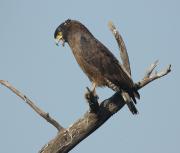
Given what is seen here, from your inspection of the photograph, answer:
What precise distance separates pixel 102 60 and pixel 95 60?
0.12 metres

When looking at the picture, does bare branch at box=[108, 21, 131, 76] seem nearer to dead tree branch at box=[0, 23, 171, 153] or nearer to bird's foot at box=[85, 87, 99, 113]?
dead tree branch at box=[0, 23, 171, 153]

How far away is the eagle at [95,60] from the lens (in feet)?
23.8

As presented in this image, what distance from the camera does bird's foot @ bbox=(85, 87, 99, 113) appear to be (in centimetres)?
608

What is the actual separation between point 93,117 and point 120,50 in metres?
1.51

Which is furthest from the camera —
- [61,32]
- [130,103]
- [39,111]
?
[61,32]

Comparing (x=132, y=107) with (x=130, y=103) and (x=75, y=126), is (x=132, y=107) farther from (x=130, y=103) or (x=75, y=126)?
(x=75, y=126)

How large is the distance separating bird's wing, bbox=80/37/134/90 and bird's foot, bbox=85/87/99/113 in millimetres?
1069

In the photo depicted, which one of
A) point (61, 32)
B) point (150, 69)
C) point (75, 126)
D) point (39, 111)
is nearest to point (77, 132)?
point (75, 126)

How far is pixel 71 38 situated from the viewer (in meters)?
8.48

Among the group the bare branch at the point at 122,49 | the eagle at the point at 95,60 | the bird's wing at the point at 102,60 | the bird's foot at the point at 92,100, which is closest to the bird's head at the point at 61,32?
the eagle at the point at 95,60

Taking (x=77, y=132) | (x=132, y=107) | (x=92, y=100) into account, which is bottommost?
(x=132, y=107)

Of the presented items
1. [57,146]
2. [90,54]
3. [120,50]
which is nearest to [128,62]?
[120,50]

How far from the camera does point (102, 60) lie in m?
7.89

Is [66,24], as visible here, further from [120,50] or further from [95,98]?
[95,98]
